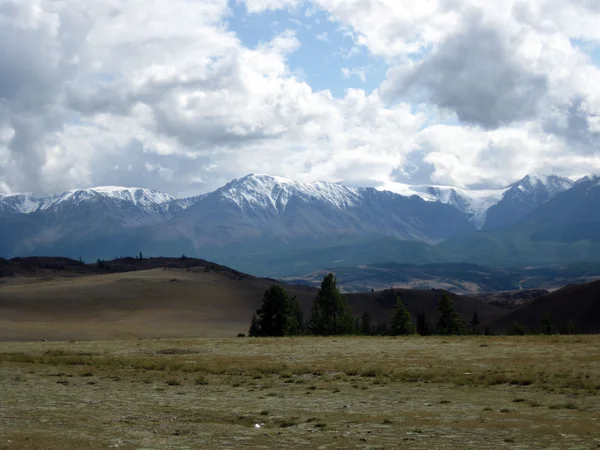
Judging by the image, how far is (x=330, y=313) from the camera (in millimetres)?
105375

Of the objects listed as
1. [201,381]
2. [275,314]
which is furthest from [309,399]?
[275,314]

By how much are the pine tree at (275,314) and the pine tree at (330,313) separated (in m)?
8.66

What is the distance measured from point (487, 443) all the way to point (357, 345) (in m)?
40.5

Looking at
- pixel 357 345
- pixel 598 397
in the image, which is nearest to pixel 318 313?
pixel 357 345

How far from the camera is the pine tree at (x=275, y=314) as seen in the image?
97.2 m

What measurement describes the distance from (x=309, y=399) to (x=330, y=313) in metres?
75.5

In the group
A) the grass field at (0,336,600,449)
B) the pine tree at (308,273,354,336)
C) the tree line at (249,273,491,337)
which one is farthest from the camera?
the pine tree at (308,273,354,336)

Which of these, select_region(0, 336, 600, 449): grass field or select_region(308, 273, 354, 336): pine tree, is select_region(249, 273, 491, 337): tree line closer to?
select_region(308, 273, 354, 336): pine tree

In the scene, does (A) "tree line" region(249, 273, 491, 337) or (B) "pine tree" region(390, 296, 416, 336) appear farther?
(B) "pine tree" region(390, 296, 416, 336)

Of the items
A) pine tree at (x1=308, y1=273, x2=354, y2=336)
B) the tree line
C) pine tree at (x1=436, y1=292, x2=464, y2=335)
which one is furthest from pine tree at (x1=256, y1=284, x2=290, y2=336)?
pine tree at (x1=436, y1=292, x2=464, y2=335)

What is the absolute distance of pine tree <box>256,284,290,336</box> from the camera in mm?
97188

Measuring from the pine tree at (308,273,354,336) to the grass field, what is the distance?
50424 mm

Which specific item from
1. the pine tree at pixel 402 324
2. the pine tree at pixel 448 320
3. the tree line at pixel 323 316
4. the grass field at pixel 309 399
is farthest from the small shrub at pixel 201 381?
the pine tree at pixel 448 320

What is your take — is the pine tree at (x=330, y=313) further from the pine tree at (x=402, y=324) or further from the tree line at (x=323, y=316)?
the pine tree at (x=402, y=324)
